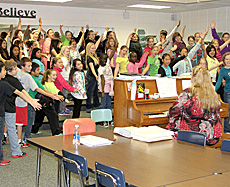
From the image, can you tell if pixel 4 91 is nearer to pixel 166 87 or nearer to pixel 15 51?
pixel 166 87

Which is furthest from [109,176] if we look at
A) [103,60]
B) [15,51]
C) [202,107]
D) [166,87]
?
[15,51]

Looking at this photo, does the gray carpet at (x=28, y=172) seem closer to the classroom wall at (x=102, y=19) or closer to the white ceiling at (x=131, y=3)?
the white ceiling at (x=131, y=3)

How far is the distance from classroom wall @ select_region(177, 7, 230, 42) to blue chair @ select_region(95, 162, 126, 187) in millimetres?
11680

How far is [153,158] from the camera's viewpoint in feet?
12.0

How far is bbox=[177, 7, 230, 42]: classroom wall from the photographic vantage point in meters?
13.8

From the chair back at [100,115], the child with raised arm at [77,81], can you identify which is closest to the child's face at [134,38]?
the child with raised arm at [77,81]

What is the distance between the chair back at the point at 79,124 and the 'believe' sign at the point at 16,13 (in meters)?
8.33

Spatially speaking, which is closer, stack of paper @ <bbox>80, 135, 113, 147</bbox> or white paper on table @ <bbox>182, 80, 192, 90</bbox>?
stack of paper @ <bbox>80, 135, 113, 147</bbox>

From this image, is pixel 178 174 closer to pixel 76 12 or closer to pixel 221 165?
pixel 221 165

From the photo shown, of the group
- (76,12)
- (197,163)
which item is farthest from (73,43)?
(197,163)

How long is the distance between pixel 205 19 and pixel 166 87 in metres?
8.28

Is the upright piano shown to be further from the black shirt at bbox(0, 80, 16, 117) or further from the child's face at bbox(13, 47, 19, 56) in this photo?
the child's face at bbox(13, 47, 19, 56)

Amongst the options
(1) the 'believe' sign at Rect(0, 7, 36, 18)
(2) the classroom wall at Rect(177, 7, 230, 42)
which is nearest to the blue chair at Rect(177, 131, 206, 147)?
(1) the 'believe' sign at Rect(0, 7, 36, 18)

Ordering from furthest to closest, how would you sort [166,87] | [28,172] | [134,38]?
[134,38] < [166,87] < [28,172]
